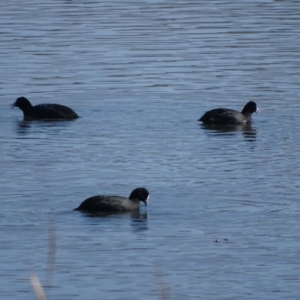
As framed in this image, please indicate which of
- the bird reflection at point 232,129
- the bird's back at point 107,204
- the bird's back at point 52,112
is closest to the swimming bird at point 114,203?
the bird's back at point 107,204

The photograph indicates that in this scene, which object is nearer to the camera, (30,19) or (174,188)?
(174,188)

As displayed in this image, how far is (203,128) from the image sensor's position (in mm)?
23297

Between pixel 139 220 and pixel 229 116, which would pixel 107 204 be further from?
pixel 229 116

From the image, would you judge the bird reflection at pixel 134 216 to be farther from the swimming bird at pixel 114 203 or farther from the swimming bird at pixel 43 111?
the swimming bird at pixel 43 111

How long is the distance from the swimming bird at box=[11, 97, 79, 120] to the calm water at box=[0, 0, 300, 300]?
0.68ft

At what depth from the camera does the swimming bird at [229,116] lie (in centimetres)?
2312

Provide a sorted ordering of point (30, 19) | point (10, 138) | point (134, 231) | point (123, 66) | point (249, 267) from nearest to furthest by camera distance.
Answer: point (249, 267) < point (134, 231) < point (10, 138) < point (123, 66) < point (30, 19)

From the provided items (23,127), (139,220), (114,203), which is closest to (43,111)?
(23,127)

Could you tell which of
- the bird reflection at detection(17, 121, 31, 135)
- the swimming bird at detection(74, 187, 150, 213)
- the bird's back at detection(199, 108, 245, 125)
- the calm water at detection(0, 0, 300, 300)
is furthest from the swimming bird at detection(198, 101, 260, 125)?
the swimming bird at detection(74, 187, 150, 213)

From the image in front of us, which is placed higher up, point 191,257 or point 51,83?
point 51,83

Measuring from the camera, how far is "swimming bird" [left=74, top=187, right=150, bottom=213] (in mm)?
16328

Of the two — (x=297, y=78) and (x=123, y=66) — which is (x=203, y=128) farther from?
(x=123, y=66)

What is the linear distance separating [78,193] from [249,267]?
13.9 feet

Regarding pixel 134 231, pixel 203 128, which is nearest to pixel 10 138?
pixel 203 128
